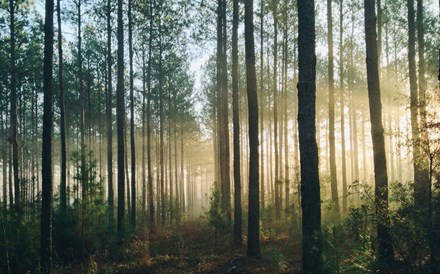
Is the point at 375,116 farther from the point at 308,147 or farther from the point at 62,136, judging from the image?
the point at 62,136

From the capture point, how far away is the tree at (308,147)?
6707mm

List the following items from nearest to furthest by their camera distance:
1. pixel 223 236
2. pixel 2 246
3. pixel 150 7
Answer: pixel 2 246 < pixel 223 236 < pixel 150 7

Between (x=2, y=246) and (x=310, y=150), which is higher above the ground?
(x=310, y=150)

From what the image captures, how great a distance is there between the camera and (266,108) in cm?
3138

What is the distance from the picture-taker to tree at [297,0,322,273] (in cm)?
671

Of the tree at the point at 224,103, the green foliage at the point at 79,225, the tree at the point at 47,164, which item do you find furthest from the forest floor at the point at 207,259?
the tree at the point at 224,103

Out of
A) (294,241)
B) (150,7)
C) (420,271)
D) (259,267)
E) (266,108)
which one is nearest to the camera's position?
(420,271)

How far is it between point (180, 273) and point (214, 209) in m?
3.86

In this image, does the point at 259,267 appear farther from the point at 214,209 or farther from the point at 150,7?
the point at 150,7

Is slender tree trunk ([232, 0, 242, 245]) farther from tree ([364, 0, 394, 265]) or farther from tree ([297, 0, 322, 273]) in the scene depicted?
tree ([297, 0, 322, 273])

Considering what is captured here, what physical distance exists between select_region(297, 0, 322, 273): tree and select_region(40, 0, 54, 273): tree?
6.48 metres

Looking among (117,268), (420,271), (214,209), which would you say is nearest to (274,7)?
(214,209)

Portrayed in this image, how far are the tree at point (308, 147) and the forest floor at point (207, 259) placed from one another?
93.7 inches

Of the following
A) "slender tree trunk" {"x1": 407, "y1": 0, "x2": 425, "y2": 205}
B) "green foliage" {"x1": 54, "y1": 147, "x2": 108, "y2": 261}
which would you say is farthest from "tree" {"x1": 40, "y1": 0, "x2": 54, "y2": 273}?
"slender tree trunk" {"x1": 407, "y1": 0, "x2": 425, "y2": 205}
